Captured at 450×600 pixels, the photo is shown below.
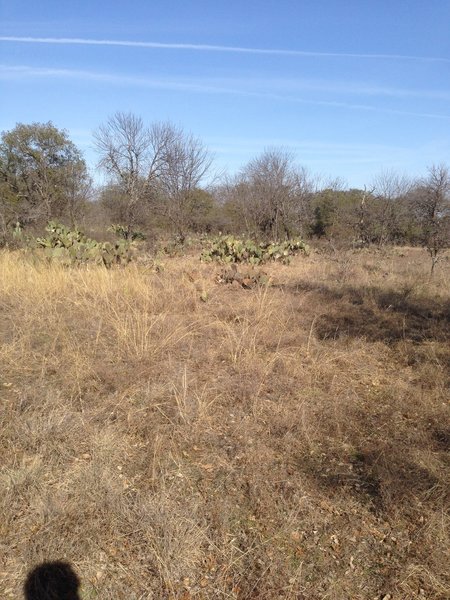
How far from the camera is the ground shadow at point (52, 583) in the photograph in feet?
5.65

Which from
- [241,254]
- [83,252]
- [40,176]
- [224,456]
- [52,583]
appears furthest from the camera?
[40,176]

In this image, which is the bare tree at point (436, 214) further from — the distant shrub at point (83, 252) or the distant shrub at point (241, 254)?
the distant shrub at point (83, 252)

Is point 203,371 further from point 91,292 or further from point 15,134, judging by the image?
point 15,134

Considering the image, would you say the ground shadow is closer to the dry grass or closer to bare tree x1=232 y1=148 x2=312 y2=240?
the dry grass

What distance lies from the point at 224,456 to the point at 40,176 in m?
15.1

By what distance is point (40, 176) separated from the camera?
585 inches

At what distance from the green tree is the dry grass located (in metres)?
9.80

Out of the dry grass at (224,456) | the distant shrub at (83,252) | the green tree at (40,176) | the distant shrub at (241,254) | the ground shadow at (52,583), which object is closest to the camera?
the ground shadow at (52,583)

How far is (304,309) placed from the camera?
6141 mm

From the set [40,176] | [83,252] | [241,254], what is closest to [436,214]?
[241,254]

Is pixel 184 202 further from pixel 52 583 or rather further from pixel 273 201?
pixel 52 583

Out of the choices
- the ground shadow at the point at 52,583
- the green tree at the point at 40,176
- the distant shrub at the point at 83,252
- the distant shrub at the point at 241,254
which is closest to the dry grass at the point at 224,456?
the ground shadow at the point at 52,583

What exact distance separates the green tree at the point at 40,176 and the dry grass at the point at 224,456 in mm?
9798

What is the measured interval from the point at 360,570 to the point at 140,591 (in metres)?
1.02
